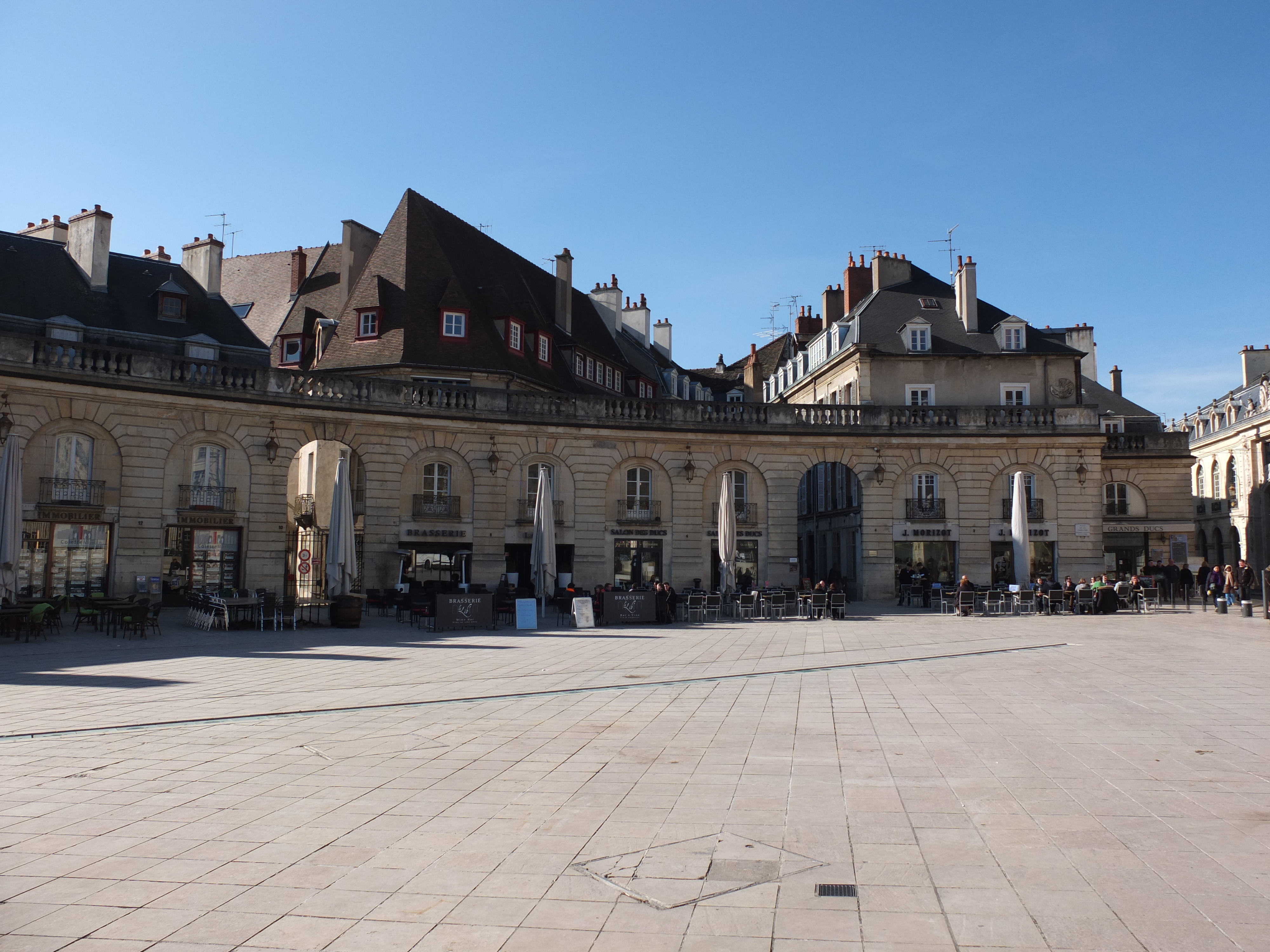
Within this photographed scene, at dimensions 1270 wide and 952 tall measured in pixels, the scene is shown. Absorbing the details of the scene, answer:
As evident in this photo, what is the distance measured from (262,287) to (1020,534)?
3396 centimetres

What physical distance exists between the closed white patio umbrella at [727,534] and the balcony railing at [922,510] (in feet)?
27.6

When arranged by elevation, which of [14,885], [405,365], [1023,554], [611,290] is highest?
[611,290]

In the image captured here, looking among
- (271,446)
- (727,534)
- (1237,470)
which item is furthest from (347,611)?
(1237,470)

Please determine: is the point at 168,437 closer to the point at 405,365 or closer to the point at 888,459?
the point at 405,365

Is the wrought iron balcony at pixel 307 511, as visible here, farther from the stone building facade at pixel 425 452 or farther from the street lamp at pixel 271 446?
the street lamp at pixel 271 446

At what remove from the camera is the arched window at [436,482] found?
30406 mm

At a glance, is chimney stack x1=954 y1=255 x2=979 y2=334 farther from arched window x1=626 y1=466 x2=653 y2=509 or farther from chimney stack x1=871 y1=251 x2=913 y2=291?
arched window x1=626 y1=466 x2=653 y2=509

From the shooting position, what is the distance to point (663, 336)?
59125mm

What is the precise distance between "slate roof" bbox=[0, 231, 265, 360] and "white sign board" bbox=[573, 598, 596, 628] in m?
16.5

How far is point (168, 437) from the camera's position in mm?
26516

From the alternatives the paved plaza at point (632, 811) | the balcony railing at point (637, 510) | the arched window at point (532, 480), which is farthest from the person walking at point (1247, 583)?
the arched window at point (532, 480)

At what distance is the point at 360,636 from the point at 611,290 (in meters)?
33.0

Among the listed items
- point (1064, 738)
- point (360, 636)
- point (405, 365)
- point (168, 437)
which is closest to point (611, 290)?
point (405, 365)

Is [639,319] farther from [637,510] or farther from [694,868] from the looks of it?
[694,868]
